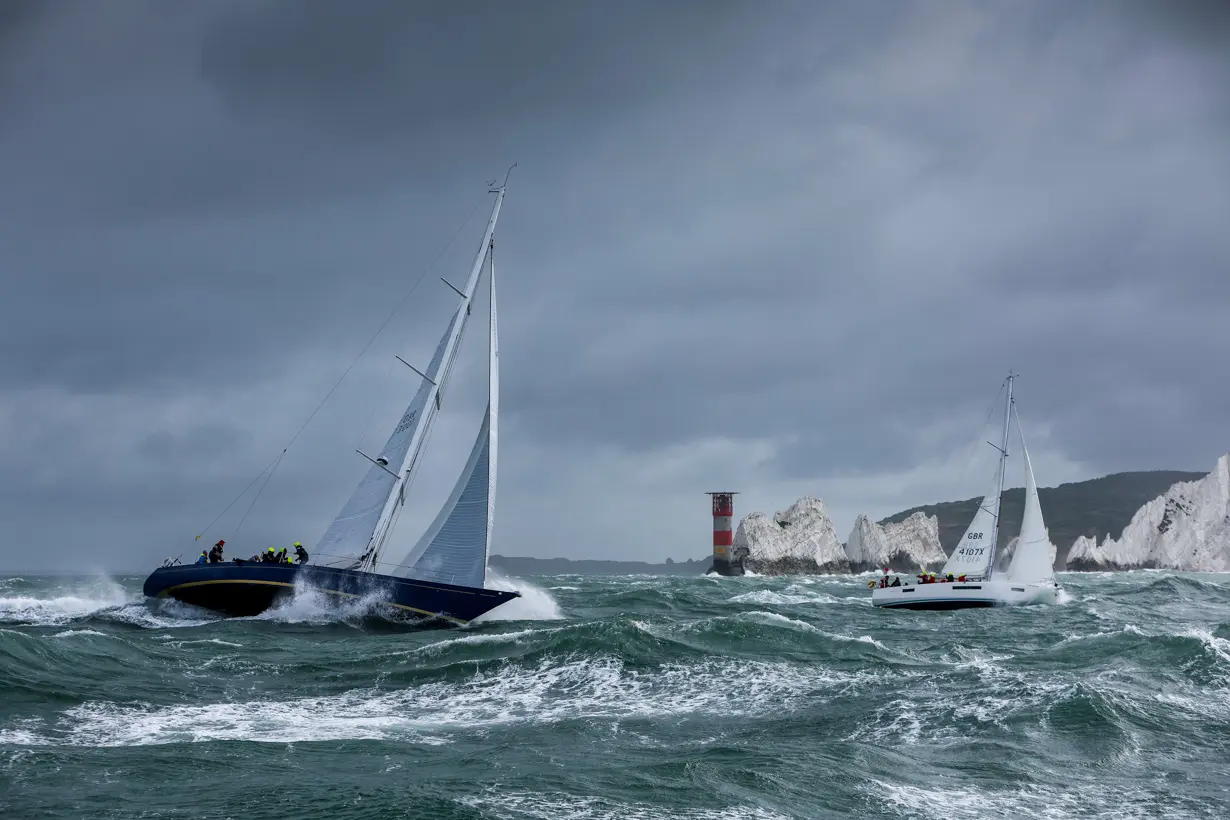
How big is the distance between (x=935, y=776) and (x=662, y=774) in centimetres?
367

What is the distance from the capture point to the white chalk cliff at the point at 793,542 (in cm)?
14738

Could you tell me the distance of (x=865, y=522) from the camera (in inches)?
6127

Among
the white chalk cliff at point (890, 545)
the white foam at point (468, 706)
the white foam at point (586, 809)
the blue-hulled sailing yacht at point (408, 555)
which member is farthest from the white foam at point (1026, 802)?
the white chalk cliff at point (890, 545)

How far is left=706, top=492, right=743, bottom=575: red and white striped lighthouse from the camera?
5842 inches

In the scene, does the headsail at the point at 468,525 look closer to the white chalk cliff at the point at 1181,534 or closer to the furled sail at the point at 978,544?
the furled sail at the point at 978,544

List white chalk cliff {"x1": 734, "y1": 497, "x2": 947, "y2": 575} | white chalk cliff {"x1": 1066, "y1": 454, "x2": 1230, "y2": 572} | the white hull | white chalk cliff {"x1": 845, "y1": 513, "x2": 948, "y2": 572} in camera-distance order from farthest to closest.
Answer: white chalk cliff {"x1": 845, "y1": 513, "x2": 948, "y2": 572} < white chalk cliff {"x1": 734, "y1": 497, "x2": 947, "y2": 575} < white chalk cliff {"x1": 1066, "y1": 454, "x2": 1230, "y2": 572} < the white hull

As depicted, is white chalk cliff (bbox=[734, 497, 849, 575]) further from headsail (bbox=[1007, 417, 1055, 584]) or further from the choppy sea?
the choppy sea

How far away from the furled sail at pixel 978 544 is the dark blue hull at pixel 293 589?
32120 millimetres

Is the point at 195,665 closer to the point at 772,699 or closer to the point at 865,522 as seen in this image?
the point at 772,699

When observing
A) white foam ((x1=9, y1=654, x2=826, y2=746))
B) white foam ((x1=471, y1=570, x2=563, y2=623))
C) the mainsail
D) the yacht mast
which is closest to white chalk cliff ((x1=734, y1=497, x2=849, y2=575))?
the yacht mast

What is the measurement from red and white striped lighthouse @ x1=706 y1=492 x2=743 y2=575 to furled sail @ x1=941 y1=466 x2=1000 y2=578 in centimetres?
9503

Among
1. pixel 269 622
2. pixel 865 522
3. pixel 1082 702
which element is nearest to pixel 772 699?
pixel 1082 702

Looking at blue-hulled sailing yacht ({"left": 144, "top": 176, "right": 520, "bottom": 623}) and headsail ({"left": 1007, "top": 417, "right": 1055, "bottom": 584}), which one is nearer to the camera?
blue-hulled sailing yacht ({"left": 144, "top": 176, "right": 520, "bottom": 623})

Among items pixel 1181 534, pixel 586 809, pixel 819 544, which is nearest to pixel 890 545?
pixel 819 544
